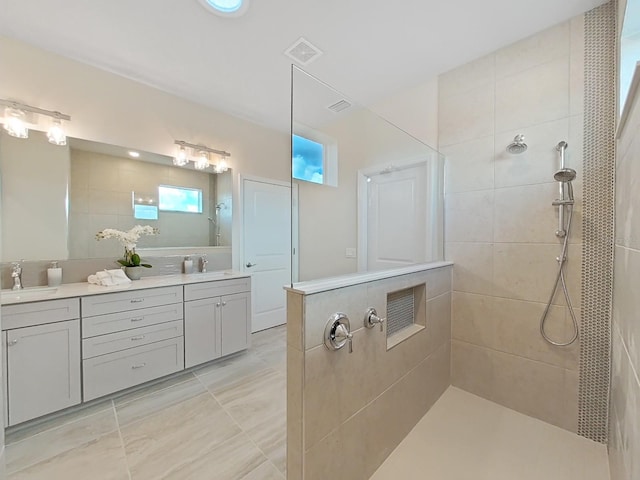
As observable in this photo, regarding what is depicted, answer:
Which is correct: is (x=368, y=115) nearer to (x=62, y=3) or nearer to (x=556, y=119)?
(x=556, y=119)

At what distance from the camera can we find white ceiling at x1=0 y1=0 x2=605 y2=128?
72.2 inches

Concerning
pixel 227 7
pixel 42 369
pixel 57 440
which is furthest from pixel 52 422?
pixel 227 7

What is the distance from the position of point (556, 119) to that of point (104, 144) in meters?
3.71

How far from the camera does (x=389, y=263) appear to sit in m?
2.04

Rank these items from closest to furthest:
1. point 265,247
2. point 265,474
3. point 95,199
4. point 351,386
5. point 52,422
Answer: point 351,386, point 265,474, point 52,422, point 95,199, point 265,247

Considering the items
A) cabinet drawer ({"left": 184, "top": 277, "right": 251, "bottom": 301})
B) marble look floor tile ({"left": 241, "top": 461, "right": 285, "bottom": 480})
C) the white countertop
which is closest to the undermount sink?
the white countertop

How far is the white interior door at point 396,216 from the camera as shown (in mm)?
2062

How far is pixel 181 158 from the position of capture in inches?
118

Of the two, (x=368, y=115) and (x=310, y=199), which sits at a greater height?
(x=368, y=115)

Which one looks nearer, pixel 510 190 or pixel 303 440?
pixel 303 440

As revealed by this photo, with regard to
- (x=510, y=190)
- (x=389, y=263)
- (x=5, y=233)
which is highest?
(x=510, y=190)

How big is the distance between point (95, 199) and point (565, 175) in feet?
12.4

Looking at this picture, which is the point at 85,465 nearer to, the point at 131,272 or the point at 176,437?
the point at 176,437

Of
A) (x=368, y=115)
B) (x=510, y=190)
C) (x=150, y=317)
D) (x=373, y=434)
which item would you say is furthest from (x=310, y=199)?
(x=150, y=317)
